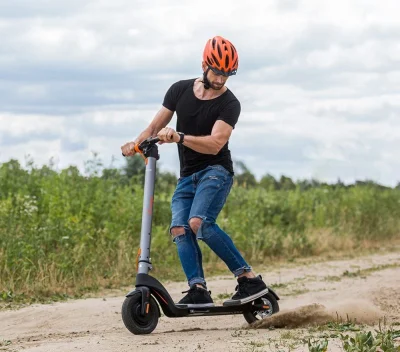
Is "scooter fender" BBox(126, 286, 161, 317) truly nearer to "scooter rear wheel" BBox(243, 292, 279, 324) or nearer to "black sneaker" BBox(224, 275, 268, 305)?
"black sneaker" BBox(224, 275, 268, 305)

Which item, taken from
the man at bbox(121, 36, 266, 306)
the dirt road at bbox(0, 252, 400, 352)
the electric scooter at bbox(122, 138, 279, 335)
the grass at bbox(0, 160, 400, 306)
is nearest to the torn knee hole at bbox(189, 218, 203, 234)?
the man at bbox(121, 36, 266, 306)

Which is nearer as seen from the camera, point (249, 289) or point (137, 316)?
point (137, 316)

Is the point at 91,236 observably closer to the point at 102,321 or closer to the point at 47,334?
the point at 102,321

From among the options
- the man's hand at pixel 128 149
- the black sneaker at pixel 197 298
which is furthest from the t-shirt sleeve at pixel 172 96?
the black sneaker at pixel 197 298

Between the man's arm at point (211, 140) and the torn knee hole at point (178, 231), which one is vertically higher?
the man's arm at point (211, 140)

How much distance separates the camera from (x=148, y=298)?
6.95 m

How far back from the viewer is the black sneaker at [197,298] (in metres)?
7.20

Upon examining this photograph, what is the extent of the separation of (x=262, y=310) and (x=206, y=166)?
1320mm

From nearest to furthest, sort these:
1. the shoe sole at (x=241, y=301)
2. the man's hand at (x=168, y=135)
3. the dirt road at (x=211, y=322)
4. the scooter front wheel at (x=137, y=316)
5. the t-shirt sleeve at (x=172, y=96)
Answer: the dirt road at (x=211, y=322)
the man's hand at (x=168, y=135)
the scooter front wheel at (x=137, y=316)
the shoe sole at (x=241, y=301)
the t-shirt sleeve at (x=172, y=96)

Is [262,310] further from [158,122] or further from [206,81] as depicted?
[206,81]

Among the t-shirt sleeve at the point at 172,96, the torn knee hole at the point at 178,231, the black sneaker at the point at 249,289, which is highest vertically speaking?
the t-shirt sleeve at the point at 172,96

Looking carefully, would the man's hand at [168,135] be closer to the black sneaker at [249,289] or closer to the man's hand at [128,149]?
the man's hand at [128,149]

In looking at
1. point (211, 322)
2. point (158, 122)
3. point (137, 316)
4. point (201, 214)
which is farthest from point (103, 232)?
point (137, 316)

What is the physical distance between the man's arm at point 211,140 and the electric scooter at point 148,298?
11.2 inches
